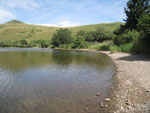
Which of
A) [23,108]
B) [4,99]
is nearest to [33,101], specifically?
[23,108]

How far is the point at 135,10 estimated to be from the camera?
41.4m

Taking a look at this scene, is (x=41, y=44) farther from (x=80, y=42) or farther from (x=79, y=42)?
(x=80, y=42)

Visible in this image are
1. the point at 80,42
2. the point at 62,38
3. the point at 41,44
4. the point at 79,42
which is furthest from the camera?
the point at 41,44

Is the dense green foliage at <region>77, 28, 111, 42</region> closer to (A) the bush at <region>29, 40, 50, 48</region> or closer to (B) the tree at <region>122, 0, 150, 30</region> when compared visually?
(B) the tree at <region>122, 0, 150, 30</region>

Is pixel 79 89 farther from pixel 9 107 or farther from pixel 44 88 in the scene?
pixel 9 107

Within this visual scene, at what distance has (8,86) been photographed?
9.83 meters

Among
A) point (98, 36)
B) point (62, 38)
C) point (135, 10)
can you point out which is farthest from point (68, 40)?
point (135, 10)

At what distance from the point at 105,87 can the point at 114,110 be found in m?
3.50

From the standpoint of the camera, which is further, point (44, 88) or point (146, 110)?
point (44, 88)

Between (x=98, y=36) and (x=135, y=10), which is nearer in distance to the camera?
(x=135, y=10)

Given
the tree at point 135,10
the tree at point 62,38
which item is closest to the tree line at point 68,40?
the tree at point 62,38

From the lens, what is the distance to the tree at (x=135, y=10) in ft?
132

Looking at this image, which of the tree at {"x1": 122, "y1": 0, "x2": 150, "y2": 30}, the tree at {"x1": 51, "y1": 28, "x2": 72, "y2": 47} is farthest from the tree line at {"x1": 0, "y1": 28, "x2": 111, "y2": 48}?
the tree at {"x1": 122, "y1": 0, "x2": 150, "y2": 30}

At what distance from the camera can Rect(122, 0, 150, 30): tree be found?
4009cm
